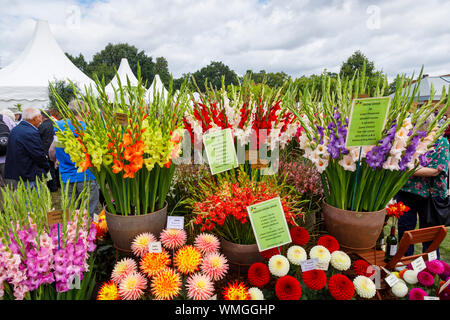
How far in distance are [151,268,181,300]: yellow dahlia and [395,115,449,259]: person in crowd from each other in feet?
7.51

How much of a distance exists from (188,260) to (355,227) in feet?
2.66

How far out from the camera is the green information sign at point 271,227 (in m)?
1.11

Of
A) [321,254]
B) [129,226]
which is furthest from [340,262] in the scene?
[129,226]

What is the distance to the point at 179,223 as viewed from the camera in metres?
1.30

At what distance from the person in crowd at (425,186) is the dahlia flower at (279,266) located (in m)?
1.90

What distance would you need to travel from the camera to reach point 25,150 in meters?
3.35

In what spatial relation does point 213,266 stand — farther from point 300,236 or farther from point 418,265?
point 418,265

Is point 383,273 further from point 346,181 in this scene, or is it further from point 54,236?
point 54,236

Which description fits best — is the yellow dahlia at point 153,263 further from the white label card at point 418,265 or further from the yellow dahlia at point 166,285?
the white label card at point 418,265

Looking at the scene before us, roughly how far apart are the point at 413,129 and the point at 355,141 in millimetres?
297

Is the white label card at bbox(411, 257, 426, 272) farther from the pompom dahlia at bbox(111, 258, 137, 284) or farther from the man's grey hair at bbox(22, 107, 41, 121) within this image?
the man's grey hair at bbox(22, 107, 41, 121)

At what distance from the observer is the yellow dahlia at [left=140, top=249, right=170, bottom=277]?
1078 millimetres

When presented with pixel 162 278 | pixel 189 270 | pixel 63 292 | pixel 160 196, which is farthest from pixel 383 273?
pixel 63 292

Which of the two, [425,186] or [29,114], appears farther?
[29,114]
